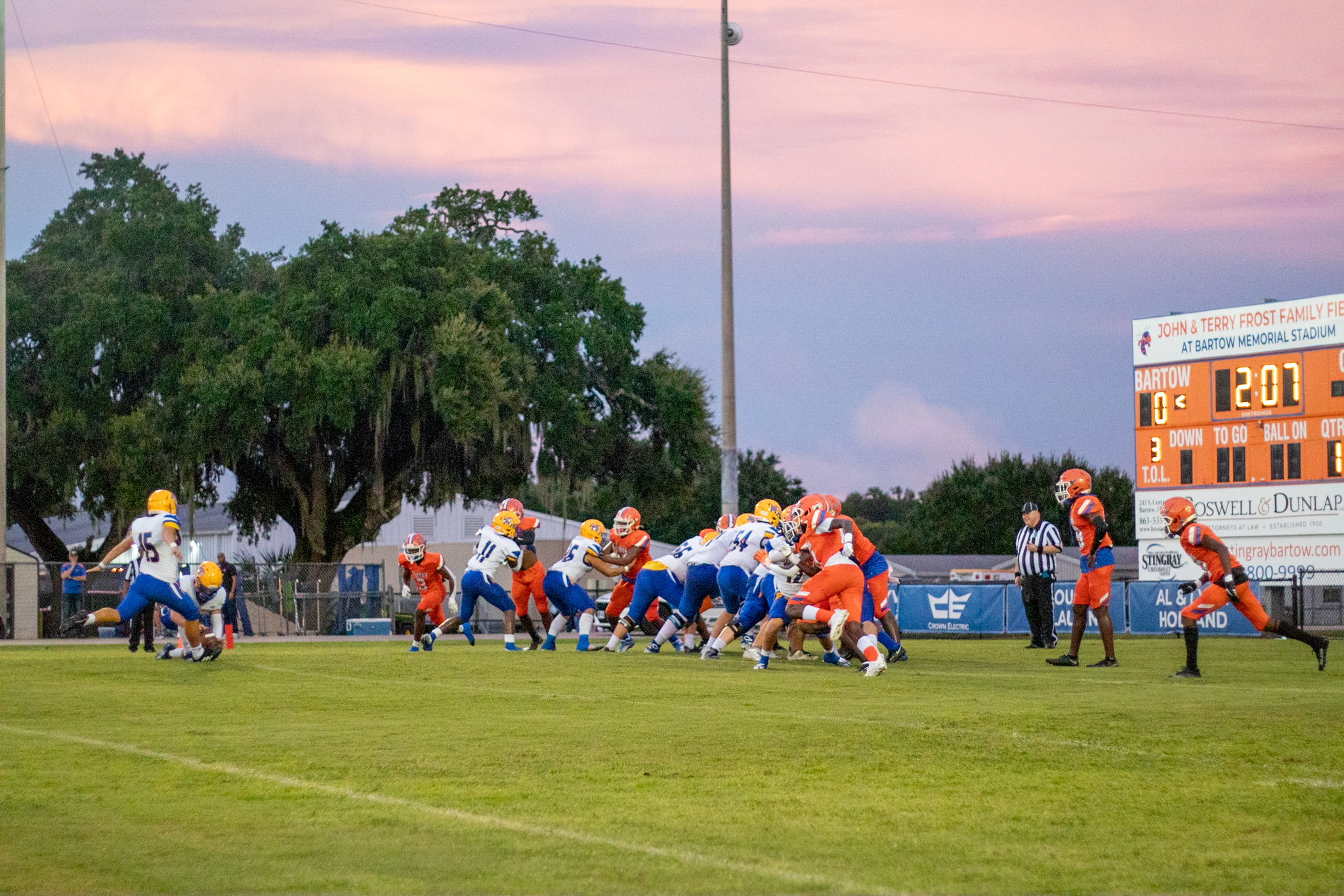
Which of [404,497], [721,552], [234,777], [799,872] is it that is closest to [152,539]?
[721,552]

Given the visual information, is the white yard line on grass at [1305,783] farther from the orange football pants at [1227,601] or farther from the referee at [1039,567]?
the referee at [1039,567]

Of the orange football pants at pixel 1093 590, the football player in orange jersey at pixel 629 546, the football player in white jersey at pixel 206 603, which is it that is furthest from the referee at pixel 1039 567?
the football player in white jersey at pixel 206 603

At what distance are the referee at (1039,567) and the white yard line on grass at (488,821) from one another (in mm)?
16097

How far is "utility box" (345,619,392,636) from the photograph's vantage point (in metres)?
34.1

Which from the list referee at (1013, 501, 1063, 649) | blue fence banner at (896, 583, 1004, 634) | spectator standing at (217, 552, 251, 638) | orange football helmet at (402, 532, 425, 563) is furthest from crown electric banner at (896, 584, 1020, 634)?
orange football helmet at (402, 532, 425, 563)

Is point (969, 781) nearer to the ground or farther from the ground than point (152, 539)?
nearer to the ground

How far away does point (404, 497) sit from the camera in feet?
142

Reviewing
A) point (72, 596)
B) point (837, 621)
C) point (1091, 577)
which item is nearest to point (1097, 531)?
point (1091, 577)

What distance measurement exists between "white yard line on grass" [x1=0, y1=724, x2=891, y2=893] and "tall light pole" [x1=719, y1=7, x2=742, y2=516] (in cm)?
1983

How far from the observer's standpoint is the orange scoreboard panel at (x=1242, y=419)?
32625 millimetres

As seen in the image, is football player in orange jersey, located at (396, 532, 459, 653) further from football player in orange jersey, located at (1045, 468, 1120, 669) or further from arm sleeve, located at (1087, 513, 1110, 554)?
arm sleeve, located at (1087, 513, 1110, 554)

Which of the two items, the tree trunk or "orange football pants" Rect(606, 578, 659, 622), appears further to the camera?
the tree trunk

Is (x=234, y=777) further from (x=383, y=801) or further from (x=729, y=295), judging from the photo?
(x=729, y=295)

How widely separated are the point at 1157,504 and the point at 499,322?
54.4ft
